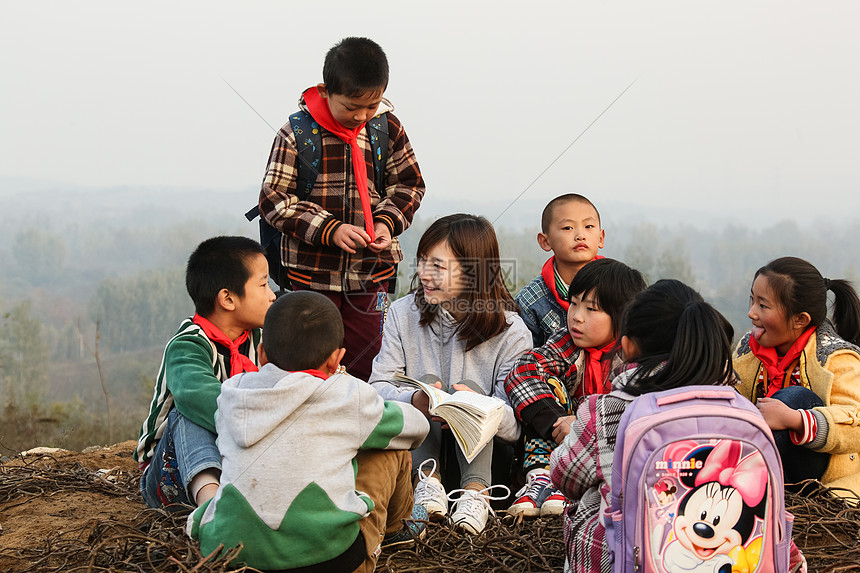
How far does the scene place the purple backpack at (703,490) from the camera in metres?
2.23

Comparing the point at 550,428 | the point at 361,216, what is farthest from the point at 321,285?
the point at 550,428

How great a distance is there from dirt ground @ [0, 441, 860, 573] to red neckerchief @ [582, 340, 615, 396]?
2.21ft

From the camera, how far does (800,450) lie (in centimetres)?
355

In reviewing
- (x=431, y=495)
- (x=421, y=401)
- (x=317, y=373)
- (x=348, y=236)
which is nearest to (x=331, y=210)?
(x=348, y=236)

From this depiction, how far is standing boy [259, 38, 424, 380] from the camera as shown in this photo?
419 centimetres

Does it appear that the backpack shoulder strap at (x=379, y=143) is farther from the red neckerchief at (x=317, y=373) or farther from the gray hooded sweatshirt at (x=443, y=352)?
the red neckerchief at (x=317, y=373)

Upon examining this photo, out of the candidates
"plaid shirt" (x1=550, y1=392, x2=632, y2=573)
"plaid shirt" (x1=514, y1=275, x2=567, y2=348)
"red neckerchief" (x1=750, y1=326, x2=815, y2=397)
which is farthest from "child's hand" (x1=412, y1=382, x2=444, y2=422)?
"red neckerchief" (x1=750, y1=326, x2=815, y2=397)

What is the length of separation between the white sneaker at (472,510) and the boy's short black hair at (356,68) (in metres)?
2.07

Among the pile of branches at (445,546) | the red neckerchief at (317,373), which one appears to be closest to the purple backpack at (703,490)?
the pile of branches at (445,546)

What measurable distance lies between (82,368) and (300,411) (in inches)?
274

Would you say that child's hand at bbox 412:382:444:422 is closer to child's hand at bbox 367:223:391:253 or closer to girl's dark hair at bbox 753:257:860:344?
child's hand at bbox 367:223:391:253

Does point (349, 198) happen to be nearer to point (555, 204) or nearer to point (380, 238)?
point (380, 238)

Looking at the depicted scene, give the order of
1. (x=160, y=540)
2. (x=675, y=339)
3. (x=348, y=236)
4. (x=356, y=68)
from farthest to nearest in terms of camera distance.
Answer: (x=348, y=236) < (x=356, y=68) < (x=160, y=540) < (x=675, y=339)

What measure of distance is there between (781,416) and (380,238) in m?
2.18
